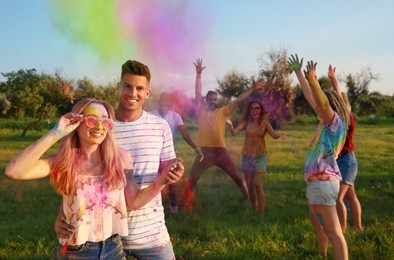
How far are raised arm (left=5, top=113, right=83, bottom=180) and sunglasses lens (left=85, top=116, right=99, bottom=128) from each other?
48mm

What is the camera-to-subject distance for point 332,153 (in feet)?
12.6

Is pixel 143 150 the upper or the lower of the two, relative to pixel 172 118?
lower

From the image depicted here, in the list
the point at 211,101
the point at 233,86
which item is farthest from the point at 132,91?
the point at 233,86

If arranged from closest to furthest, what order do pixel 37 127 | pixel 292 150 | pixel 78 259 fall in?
pixel 78 259
pixel 292 150
pixel 37 127

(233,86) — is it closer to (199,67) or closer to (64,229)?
(199,67)

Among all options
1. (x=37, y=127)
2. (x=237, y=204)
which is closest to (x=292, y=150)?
(x=237, y=204)

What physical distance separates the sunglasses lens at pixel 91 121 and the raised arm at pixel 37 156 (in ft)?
0.16

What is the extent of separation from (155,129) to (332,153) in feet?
5.70

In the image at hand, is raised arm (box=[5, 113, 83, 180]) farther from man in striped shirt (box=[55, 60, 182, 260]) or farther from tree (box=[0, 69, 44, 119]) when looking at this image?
tree (box=[0, 69, 44, 119])

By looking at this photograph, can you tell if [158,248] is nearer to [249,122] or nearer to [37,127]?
[249,122]

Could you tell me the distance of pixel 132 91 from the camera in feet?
9.20

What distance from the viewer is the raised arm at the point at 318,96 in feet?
12.0

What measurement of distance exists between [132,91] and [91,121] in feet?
1.45

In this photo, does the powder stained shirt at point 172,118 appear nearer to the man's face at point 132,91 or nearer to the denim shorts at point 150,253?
the man's face at point 132,91
